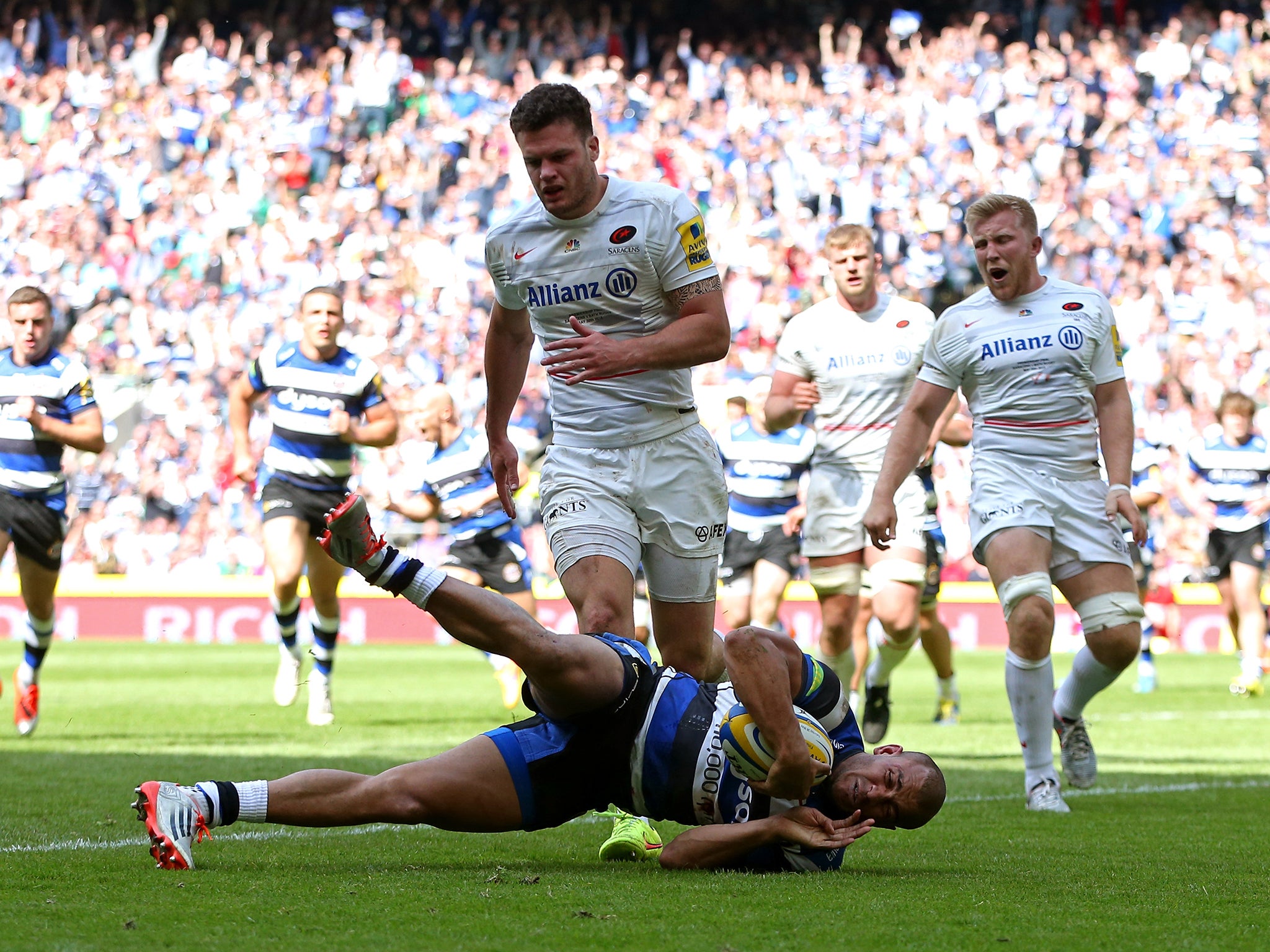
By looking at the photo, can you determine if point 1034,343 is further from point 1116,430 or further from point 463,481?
point 463,481

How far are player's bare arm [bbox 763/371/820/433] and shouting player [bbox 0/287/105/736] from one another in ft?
13.3

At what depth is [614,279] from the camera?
5812 mm

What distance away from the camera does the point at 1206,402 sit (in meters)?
22.3

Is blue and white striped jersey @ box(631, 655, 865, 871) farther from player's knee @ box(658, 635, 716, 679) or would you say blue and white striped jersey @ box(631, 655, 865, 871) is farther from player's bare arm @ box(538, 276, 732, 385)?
player's bare arm @ box(538, 276, 732, 385)

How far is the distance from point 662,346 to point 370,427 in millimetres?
5763

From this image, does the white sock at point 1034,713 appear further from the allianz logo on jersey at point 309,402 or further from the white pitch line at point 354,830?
the allianz logo on jersey at point 309,402

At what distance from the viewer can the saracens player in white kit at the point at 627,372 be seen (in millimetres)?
5652

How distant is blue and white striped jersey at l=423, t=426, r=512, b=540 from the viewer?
12.6m

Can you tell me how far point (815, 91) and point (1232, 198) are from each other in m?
7.62

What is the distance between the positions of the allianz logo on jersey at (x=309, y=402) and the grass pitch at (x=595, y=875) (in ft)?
7.53

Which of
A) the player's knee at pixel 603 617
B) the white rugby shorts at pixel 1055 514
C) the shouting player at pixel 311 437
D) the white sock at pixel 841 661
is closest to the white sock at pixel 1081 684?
the white rugby shorts at pixel 1055 514

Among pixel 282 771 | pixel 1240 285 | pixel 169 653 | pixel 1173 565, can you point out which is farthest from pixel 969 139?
pixel 282 771

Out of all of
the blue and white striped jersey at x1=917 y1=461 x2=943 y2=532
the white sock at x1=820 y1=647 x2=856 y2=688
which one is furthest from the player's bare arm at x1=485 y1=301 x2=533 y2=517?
the blue and white striped jersey at x1=917 y1=461 x2=943 y2=532

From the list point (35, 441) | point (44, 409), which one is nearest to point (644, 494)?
point (44, 409)
